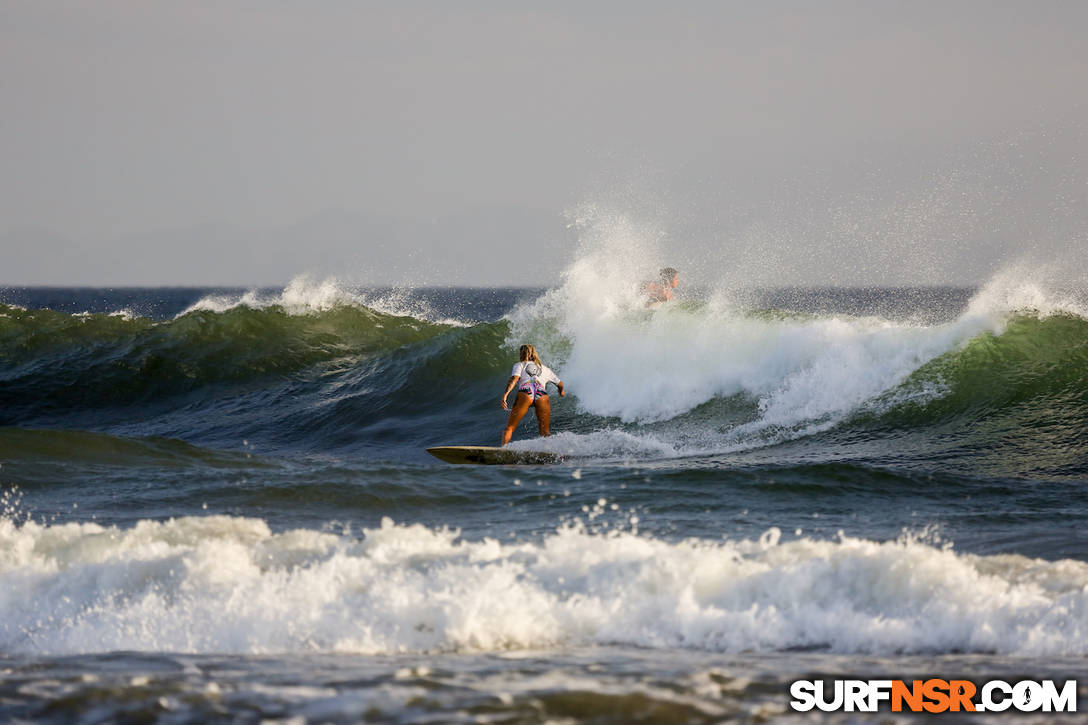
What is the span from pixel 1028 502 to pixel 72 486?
9.86 meters

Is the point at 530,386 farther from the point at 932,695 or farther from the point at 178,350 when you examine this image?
the point at 178,350

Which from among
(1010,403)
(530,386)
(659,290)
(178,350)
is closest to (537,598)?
(530,386)

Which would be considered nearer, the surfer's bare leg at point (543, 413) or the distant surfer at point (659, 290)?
the surfer's bare leg at point (543, 413)

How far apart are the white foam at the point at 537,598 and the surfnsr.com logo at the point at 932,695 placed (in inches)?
32.6

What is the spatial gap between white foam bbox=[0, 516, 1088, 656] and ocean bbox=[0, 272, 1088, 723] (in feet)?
0.08

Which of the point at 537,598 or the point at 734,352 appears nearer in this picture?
the point at 537,598

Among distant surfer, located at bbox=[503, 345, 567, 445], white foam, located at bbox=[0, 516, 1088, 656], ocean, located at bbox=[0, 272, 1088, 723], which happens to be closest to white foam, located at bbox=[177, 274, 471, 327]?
ocean, located at bbox=[0, 272, 1088, 723]

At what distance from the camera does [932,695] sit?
17.5ft

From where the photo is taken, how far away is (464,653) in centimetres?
636

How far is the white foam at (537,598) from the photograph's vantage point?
6539mm

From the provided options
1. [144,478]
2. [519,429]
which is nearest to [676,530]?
[144,478]

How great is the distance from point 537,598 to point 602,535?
6.28 feet

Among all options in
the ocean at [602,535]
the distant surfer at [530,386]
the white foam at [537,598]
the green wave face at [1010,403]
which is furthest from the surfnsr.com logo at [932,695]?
the distant surfer at [530,386]

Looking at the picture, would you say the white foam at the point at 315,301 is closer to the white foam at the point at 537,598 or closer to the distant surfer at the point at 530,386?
the distant surfer at the point at 530,386
